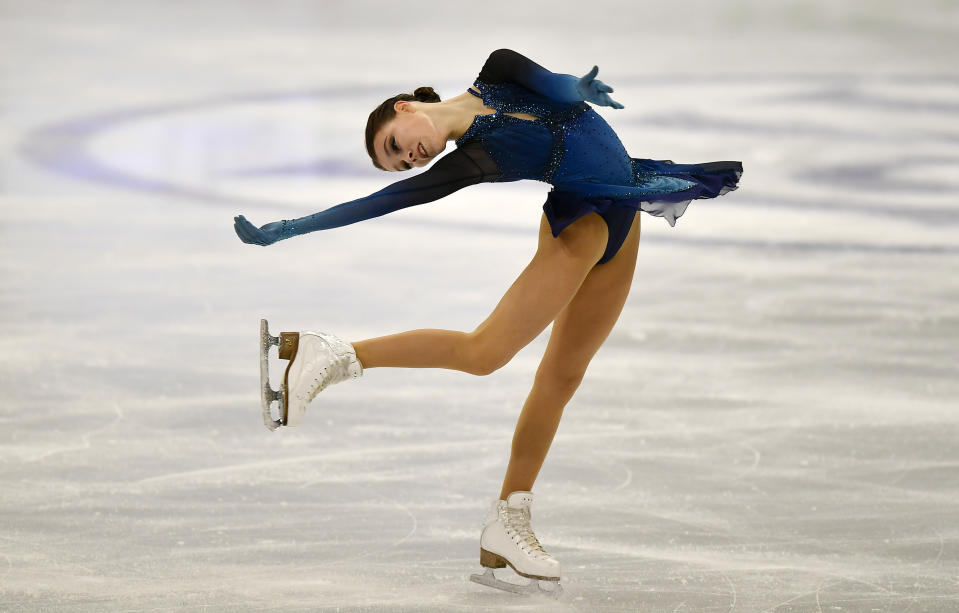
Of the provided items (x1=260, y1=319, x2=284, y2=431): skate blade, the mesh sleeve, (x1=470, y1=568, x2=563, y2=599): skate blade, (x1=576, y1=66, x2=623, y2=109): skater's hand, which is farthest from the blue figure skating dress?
(x1=470, y1=568, x2=563, y2=599): skate blade

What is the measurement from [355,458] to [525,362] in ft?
4.05

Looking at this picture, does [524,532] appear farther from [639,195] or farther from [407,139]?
[407,139]

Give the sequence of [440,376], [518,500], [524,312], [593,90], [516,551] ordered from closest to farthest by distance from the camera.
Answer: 1. [593,90]
2. [524,312]
3. [516,551]
4. [518,500]
5. [440,376]

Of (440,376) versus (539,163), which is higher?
(539,163)

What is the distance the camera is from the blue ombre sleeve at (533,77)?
317 centimetres

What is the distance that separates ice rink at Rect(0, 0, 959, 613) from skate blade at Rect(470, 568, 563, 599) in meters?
0.06

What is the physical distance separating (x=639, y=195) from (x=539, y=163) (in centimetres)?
26

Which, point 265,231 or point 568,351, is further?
point 568,351

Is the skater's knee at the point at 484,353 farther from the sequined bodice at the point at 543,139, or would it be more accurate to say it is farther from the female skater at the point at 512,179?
the sequined bodice at the point at 543,139

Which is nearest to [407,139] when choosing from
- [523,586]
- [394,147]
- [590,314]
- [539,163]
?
[394,147]

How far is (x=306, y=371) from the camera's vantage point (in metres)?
3.20

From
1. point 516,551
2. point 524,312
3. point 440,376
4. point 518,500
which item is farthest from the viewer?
point 440,376

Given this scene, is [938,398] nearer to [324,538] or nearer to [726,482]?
[726,482]

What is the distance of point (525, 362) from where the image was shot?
5211mm
